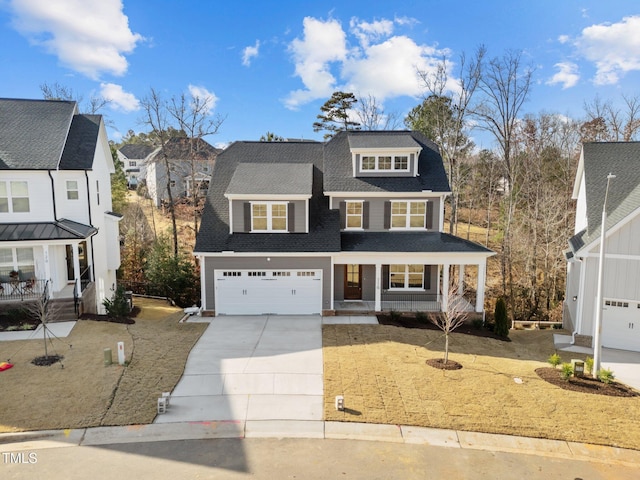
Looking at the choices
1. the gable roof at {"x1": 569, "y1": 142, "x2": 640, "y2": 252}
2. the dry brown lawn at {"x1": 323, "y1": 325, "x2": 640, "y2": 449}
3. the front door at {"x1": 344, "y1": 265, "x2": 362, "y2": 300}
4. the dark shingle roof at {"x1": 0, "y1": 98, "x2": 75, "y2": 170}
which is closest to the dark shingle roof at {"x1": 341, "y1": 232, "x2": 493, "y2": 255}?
the front door at {"x1": 344, "y1": 265, "x2": 362, "y2": 300}

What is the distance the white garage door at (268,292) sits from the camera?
1927cm

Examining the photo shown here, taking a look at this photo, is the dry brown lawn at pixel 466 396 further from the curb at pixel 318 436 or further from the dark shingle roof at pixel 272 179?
the dark shingle roof at pixel 272 179

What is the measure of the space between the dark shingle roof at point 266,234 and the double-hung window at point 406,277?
3.71 m

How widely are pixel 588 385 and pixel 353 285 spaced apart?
36.2ft

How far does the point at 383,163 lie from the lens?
21.8 meters

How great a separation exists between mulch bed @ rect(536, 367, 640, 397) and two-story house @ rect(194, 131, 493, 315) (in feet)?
18.5

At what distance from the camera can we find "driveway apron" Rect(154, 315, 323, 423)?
34.8 ft

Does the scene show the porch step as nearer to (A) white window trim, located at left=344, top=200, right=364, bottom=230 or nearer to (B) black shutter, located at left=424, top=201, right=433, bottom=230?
(A) white window trim, located at left=344, top=200, right=364, bottom=230

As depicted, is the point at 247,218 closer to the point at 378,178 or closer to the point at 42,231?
the point at 378,178

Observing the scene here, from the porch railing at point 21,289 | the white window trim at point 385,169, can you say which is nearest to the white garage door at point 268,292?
the white window trim at point 385,169

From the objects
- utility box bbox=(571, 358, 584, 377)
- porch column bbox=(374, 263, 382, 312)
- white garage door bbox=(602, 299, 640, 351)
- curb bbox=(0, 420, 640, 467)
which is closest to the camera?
curb bbox=(0, 420, 640, 467)

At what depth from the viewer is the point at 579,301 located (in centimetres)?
1716

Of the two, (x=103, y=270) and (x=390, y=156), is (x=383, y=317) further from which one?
(x=103, y=270)

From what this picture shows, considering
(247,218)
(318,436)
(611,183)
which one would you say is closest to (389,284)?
(247,218)
